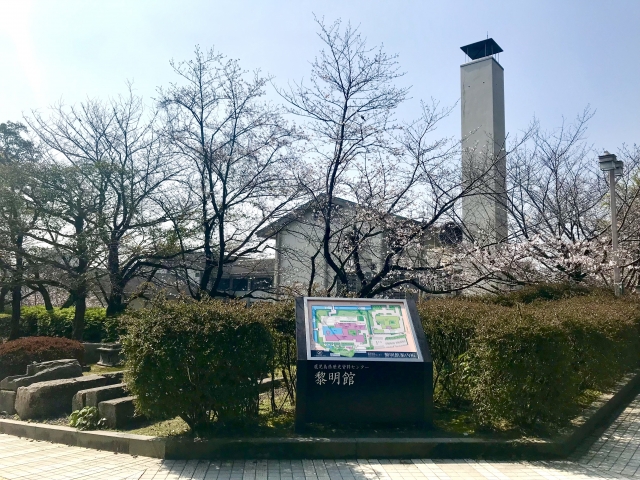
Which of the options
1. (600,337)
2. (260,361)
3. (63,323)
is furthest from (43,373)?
(63,323)

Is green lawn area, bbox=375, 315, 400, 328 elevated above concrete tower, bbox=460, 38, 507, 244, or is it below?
below

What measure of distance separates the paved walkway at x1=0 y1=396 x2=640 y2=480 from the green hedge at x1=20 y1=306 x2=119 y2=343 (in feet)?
35.0

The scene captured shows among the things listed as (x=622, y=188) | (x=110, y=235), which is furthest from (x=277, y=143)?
(x=622, y=188)

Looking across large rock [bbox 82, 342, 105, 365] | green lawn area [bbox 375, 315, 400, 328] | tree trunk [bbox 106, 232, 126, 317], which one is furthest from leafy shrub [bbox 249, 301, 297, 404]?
tree trunk [bbox 106, 232, 126, 317]

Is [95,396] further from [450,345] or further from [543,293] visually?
[543,293]

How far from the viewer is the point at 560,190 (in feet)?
52.3

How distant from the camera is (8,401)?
829 cm

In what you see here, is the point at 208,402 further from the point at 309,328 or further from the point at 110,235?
the point at 110,235

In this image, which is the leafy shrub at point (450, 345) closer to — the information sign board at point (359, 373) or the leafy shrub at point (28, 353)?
the information sign board at point (359, 373)

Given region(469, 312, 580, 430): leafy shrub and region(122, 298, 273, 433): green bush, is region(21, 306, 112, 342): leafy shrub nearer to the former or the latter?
region(122, 298, 273, 433): green bush

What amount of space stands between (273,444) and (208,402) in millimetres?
821

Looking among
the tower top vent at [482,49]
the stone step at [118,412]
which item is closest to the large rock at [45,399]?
the stone step at [118,412]

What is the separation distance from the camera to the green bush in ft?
18.4

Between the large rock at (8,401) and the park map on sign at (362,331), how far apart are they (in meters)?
5.09
